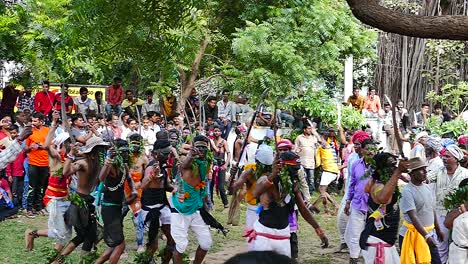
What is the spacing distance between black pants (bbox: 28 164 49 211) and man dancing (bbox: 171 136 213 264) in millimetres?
5036

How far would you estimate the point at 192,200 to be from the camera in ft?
27.8

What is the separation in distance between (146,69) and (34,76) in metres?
9.91

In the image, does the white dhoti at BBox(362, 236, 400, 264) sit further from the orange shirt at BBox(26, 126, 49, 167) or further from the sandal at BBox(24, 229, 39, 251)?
the orange shirt at BBox(26, 126, 49, 167)

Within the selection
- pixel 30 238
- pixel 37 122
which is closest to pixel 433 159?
pixel 30 238

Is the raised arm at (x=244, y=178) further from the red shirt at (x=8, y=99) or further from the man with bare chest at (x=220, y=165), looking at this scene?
the red shirt at (x=8, y=99)

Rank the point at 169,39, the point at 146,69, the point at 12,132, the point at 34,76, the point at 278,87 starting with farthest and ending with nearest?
1. the point at 34,76
2. the point at 278,87
3. the point at 12,132
4. the point at 146,69
5. the point at 169,39

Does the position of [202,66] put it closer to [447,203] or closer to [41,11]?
[41,11]

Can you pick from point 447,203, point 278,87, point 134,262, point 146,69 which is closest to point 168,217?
point 134,262

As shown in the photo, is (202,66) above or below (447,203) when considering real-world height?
above

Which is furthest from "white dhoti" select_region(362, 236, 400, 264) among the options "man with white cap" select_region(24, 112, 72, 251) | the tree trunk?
the tree trunk

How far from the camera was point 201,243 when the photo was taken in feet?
27.8

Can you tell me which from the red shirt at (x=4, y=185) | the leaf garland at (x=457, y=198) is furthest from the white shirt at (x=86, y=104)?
the leaf garland at (x=457, y=198)

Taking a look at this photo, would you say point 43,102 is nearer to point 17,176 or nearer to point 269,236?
point 17,176

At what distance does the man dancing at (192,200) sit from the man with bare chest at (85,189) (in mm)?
968
